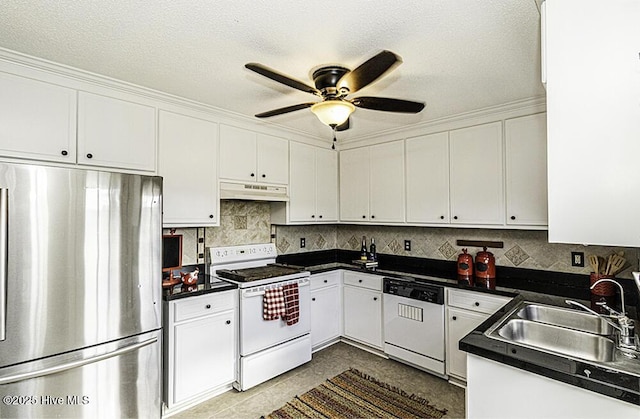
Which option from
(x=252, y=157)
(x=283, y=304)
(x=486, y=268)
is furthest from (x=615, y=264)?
(x=252, y=157)

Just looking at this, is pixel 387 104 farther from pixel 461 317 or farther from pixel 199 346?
pixel 199 346

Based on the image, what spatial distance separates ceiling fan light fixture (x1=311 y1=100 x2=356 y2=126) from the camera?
5.99 ft

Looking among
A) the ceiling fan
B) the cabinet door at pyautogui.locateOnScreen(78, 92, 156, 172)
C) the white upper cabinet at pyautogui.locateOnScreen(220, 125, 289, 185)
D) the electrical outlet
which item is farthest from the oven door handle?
the electrical outlet

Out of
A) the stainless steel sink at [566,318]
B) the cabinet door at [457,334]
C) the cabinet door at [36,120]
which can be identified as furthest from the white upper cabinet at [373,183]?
the cabinet door at [36,120]

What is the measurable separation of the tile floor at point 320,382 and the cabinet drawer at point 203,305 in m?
0.73

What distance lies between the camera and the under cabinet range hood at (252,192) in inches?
116

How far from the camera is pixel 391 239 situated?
153 inches

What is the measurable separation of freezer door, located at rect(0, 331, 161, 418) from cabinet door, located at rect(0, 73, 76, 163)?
1218mm

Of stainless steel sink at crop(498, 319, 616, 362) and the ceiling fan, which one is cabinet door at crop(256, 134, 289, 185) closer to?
the ceiling fan

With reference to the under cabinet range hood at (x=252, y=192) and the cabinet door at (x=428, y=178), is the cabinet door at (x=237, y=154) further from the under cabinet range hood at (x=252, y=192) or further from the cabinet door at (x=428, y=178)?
the cabinet door at (x=428, y=178)

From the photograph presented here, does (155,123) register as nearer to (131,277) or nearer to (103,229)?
(103,229)

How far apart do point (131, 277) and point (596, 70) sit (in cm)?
248

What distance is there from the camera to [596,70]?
Answer: 120 cm

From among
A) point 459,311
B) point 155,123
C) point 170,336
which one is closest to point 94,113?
point 155,123
